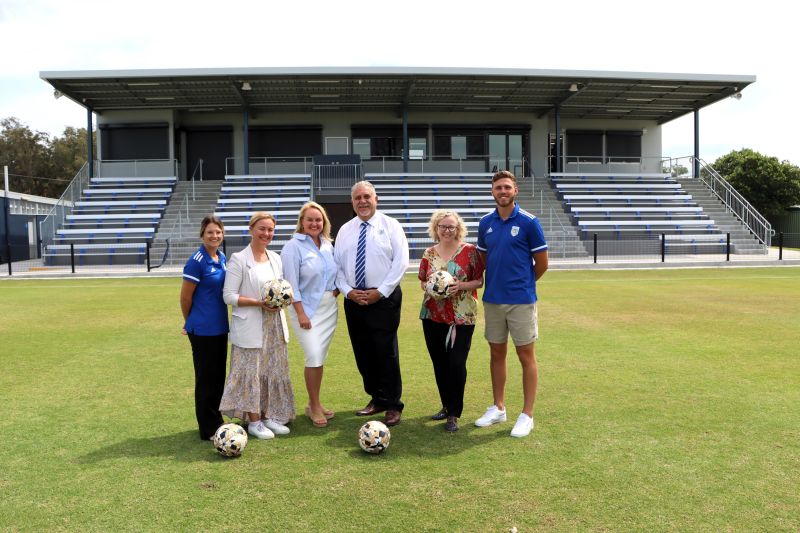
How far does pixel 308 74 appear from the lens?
27938mm

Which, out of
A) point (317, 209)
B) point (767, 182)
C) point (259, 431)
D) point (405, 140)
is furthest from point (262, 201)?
point (767, 182)

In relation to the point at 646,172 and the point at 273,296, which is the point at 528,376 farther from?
the point at 646,172

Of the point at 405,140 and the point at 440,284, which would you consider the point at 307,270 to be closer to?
the point at 440,284

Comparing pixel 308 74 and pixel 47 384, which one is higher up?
pixel 308 74

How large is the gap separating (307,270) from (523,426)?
6.98 ft

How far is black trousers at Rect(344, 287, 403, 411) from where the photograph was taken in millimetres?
5250

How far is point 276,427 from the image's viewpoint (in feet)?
16.6

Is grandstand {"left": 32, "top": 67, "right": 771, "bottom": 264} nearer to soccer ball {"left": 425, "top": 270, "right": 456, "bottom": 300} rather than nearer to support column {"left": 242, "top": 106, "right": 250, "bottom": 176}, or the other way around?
support column {"left": 242, "top": 106, "right": 250, "bottom": 176}

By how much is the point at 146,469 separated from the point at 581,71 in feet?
94.9

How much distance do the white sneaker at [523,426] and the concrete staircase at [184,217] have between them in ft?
69.2

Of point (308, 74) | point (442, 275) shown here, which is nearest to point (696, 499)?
point (442, 275)

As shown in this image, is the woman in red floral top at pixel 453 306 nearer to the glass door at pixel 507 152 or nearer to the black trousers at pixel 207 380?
the black trousers at pixel 207 380

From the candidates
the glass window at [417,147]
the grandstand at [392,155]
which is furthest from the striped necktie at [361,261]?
the glass window at [417,147]

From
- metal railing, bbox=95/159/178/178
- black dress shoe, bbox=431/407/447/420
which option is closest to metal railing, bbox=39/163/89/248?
metal railing, bbox=95/159/178/178
